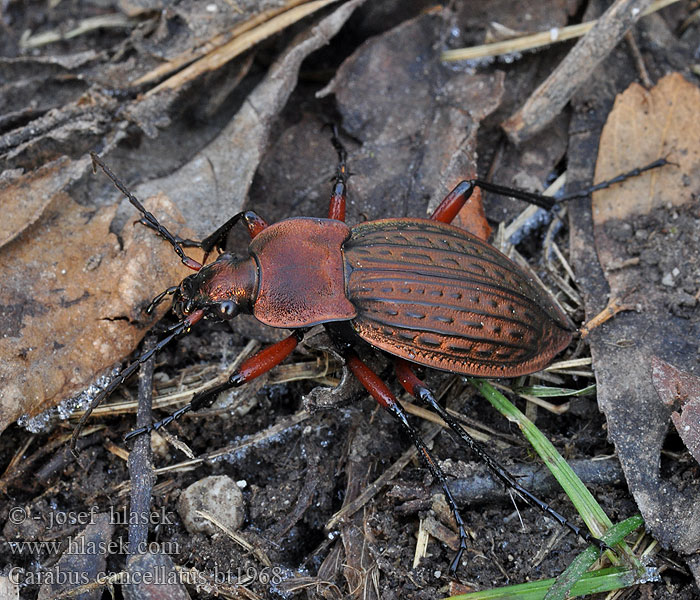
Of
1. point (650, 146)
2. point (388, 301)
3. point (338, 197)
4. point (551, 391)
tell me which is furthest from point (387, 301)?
point (650, 146)

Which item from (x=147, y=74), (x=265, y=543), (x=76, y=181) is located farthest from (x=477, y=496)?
(x=147, y=74)

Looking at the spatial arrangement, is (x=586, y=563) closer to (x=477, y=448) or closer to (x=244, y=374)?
(x=477, y=448)

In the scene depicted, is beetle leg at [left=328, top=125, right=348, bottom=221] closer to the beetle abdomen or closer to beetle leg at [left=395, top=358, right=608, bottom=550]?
the beetle abdomen

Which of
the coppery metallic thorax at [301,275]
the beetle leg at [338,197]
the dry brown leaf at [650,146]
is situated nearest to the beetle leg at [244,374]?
the coppery metallic thorax at [301,275]

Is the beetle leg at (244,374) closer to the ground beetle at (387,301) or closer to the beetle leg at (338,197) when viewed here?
the ground beetle at (387,301)

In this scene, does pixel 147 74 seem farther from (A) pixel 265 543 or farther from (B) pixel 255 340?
(A) pixel 265 543

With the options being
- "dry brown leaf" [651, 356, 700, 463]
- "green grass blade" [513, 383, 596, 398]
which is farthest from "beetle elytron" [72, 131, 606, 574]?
"dry brown leaf" [651, 356, 700, 463]
